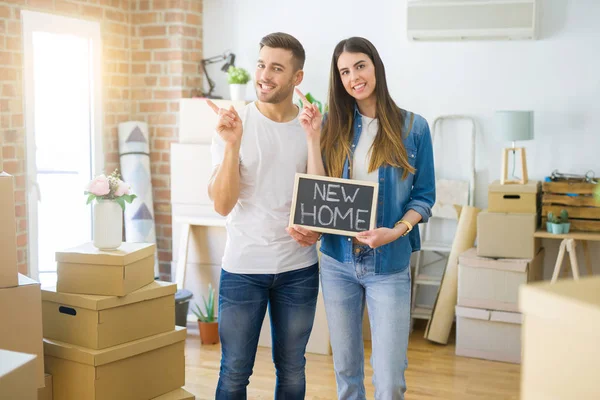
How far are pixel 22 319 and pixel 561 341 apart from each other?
2162 mm

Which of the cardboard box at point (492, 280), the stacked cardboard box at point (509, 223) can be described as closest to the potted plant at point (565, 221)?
the stacked cardboard box at point (509, 223)

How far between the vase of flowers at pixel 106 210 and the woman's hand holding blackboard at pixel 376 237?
114 centimetres

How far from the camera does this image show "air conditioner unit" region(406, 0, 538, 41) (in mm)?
4395

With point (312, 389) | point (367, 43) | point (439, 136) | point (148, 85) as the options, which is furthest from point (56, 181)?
point (367, 43)

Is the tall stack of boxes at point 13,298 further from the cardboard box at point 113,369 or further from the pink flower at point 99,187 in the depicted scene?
the pink flower at point 99,187

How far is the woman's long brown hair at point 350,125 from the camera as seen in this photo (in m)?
2.31

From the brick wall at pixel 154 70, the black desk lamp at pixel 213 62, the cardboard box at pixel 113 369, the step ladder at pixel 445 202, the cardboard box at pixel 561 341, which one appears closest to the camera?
the cardboard box at pixel 561 341

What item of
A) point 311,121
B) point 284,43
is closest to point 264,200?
point 311,121

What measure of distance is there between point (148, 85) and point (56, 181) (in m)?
0.92

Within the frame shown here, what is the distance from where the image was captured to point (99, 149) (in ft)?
16.0

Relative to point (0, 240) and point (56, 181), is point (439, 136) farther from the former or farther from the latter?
point (0, 240)

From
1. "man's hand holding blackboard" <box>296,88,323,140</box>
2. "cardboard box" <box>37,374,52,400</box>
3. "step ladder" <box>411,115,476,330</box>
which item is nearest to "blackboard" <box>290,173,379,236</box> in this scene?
"man's hand holding blackboard" <box>296,88,323,140</box>

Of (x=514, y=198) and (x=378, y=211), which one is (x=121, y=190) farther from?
(x=514, y=198)

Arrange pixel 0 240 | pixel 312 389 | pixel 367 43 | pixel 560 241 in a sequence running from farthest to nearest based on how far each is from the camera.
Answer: pixel 560 241, pixel 312 389, pixel 0 240, pixel 367 43
